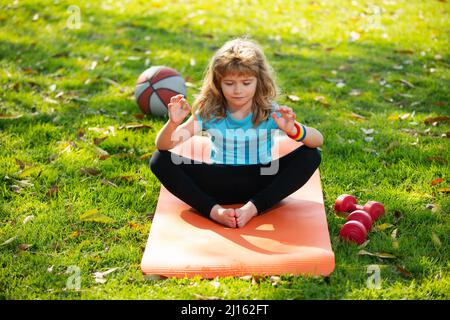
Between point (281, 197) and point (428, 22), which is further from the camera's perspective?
point (428, 22)

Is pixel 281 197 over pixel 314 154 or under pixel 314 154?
under

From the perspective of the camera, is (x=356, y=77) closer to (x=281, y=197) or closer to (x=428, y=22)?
(x=428, y=22)

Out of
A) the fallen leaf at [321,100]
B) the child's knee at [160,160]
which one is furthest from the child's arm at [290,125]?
the fallen leaf at [321,100]

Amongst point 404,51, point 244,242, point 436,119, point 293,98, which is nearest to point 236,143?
point 244,242

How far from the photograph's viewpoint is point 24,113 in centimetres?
550

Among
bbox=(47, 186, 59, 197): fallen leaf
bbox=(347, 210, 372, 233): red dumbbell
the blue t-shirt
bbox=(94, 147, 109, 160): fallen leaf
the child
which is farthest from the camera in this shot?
bbox=(94, 147, 109, 160): fallen leaf

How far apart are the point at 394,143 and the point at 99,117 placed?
266 cm

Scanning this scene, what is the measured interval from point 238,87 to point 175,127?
0.48 meters

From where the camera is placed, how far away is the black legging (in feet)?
12.5

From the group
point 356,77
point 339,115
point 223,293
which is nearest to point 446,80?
point 356,77

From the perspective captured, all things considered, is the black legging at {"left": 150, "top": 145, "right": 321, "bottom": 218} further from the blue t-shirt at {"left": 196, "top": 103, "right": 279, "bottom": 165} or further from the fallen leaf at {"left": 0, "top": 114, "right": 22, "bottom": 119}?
the fallen leaf at {"left": 0, "top": 114, "right": 22, "bottom": 119}

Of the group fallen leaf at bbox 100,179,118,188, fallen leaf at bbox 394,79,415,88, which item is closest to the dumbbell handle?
fallen leaf at bbox 100,179,118,188

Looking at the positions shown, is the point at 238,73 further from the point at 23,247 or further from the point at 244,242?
the point at 23,247

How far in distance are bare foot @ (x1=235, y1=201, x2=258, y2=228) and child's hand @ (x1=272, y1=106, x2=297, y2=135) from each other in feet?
1.75
